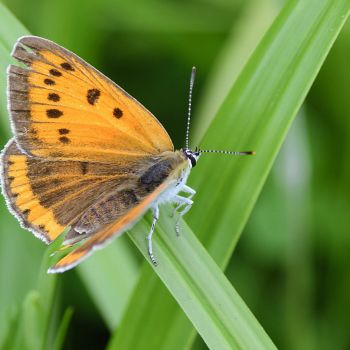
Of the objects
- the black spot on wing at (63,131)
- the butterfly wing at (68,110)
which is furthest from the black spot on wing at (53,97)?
the black spot on wing at (63,131)

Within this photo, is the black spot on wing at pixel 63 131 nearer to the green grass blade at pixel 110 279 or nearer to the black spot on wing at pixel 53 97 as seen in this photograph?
the black spot on wing at pixel 53 97

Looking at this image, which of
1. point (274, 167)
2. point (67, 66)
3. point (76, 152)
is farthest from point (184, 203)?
point (274, 167)

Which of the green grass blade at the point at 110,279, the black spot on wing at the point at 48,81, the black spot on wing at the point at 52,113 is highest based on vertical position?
the black spot on wing at the point at 48,81

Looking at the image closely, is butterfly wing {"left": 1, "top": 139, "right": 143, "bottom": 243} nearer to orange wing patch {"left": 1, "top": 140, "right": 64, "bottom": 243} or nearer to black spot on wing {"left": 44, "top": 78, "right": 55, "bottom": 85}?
orange wing patch {"left": 1, "top": 140, "right": 64, "bottom": 243}

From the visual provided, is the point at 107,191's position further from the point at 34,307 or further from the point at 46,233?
the point at 34,307

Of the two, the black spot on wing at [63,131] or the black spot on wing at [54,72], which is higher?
the black spot on wing at [54,72]

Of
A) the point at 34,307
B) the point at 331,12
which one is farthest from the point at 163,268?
the point at 331,12

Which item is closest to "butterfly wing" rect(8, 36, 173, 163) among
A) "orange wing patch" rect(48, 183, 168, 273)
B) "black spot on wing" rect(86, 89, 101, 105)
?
"black spot on wing" rect(86, 89, 101, 105)
